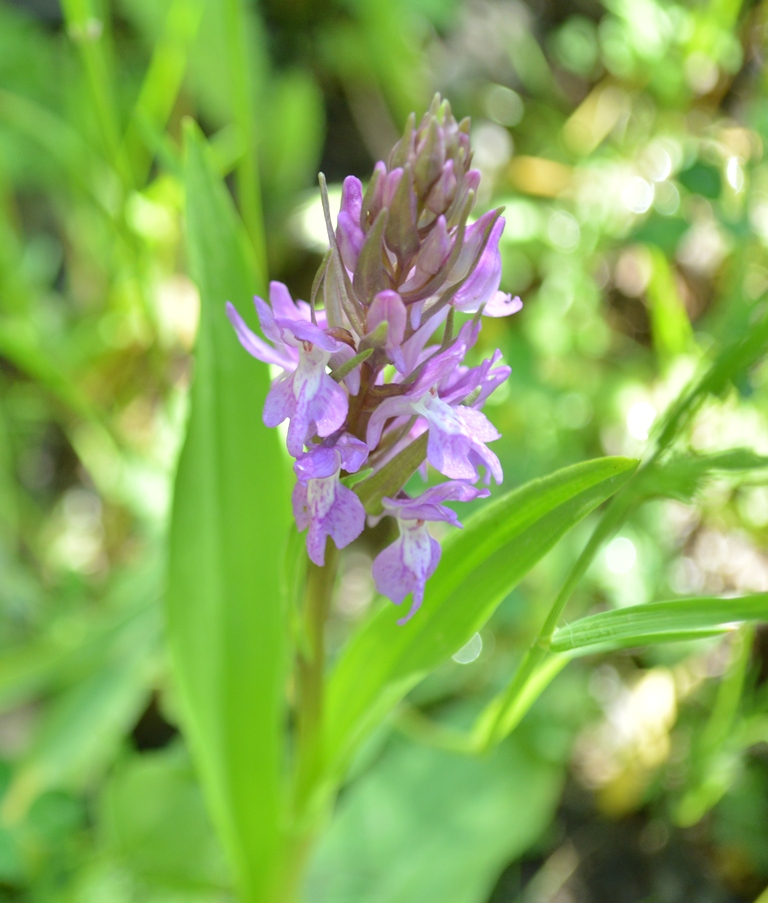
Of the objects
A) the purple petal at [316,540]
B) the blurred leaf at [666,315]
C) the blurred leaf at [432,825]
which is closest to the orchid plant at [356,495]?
the purple petal at [316,540]

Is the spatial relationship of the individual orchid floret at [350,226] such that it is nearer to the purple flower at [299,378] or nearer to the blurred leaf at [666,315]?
the purple flower at [299,378]

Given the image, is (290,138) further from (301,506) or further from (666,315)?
(301,506)

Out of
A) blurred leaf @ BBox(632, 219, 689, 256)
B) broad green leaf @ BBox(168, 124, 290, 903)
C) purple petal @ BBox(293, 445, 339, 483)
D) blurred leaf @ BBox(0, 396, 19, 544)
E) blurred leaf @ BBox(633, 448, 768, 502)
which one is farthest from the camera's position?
blurred leaf @ BBox(0, 396, 19, 544)

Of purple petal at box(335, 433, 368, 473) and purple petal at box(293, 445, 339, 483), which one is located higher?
purple petal at box(293, 445, 339, 483)

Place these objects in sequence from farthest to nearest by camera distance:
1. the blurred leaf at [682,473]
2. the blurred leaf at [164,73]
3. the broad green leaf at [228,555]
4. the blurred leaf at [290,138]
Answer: the blurred leaf at [290,138]
the blurred leaf at [164,73]
the broad green leaf at [228,555]
the blurred leaf at [682,473]

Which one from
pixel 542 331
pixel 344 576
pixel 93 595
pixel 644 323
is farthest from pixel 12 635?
pixel 644 323

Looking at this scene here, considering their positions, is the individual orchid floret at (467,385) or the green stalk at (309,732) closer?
the individual orchid floret at (467,385)

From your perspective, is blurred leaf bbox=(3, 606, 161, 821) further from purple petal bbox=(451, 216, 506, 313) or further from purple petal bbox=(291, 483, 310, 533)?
purple petal bbox=(451, 216, 506, 313)

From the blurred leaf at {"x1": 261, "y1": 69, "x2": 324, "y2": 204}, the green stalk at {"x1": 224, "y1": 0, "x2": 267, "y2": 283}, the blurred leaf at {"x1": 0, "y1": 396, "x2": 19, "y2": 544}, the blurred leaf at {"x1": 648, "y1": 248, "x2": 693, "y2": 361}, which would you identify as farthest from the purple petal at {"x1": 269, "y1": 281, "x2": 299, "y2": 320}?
the blurred leaf at {"x1": 261, "y1": 69, "x2": 324, "y2": 204}
